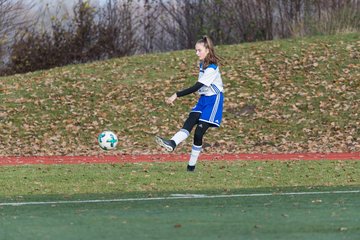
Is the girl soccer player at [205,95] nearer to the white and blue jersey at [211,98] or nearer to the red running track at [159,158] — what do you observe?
the white and blue jersey at [211,98]

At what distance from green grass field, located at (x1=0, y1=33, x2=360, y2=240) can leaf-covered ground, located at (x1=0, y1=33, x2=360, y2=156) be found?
4 centimetres

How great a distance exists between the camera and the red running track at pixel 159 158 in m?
19.2

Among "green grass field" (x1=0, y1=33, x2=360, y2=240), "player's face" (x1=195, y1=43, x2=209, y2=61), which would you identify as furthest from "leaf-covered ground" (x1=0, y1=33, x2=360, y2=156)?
"player's face" (x1=195, y1=43, x2=209, y2=61)

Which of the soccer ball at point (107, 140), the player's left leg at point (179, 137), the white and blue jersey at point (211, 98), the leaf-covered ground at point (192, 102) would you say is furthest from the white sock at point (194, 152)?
the leaf-covered ground at point (192, 102)

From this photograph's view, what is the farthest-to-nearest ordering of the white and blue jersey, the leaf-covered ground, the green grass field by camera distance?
the leaf-covered ground → the white and blue jersey → the green grass field

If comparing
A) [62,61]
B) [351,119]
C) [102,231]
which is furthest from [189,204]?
[62,61]

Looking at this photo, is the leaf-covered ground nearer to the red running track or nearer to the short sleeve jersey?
the red running track

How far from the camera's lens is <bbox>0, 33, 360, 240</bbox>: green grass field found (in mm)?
8805

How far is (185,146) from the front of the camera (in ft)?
78.0

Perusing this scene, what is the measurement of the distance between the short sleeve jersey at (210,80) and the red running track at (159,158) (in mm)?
4475

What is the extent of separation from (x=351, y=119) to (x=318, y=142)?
2711mm

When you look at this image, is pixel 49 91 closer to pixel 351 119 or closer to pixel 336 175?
pixel 351 119

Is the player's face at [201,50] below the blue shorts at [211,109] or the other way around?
the other way around

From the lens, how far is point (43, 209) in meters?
10.1
